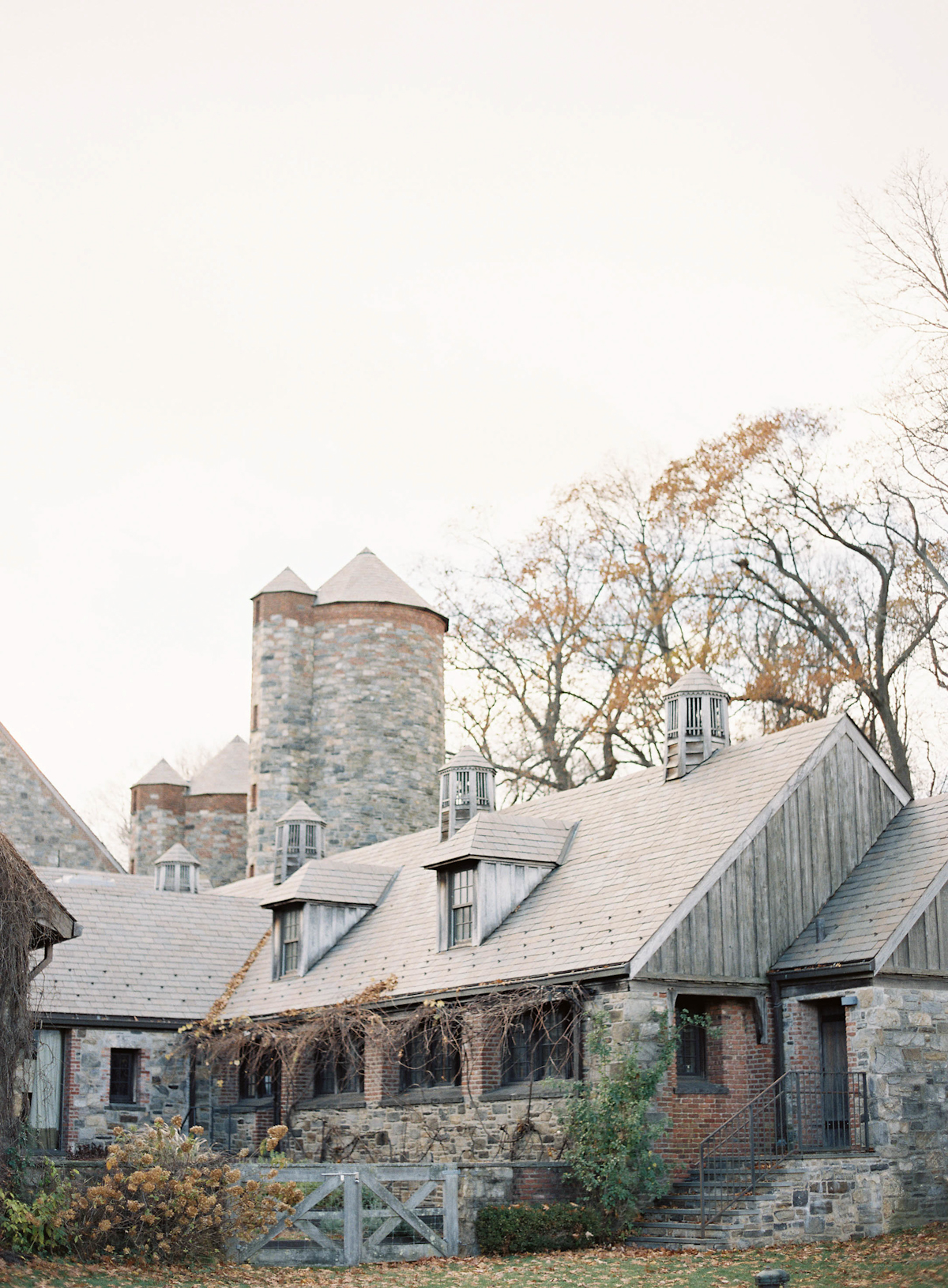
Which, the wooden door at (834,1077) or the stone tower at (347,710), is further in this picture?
the stone tower at (347,710)

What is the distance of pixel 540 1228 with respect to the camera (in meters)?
18.0

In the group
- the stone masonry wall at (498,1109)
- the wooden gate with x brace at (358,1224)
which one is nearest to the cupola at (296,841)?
the stone masonry wall at (498,1109)

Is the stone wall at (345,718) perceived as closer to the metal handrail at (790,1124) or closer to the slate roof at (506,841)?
the slate roof at (506,841)

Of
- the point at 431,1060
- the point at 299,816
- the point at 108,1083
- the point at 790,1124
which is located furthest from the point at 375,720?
the point at 790,1124

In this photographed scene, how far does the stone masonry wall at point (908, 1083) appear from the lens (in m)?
18.7

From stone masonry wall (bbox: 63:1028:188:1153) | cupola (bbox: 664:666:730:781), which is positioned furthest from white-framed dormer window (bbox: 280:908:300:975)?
cupola (bbox: 664:666:730:781)

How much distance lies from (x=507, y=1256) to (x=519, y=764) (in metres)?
22.0

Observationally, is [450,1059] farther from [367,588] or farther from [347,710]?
[367,588]

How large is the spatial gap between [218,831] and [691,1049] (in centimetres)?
2890

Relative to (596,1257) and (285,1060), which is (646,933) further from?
(285,1060)

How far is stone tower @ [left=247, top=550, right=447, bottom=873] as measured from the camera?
133 feet

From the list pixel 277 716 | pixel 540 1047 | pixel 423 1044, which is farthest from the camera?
pixel 277 716

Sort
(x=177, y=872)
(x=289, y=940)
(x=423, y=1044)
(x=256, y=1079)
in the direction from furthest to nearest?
(x=177, y=872), (x=289, y=940), (x=256, y=1079), (x=423, y=1044)

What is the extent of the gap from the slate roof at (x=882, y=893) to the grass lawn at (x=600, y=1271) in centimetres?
378
